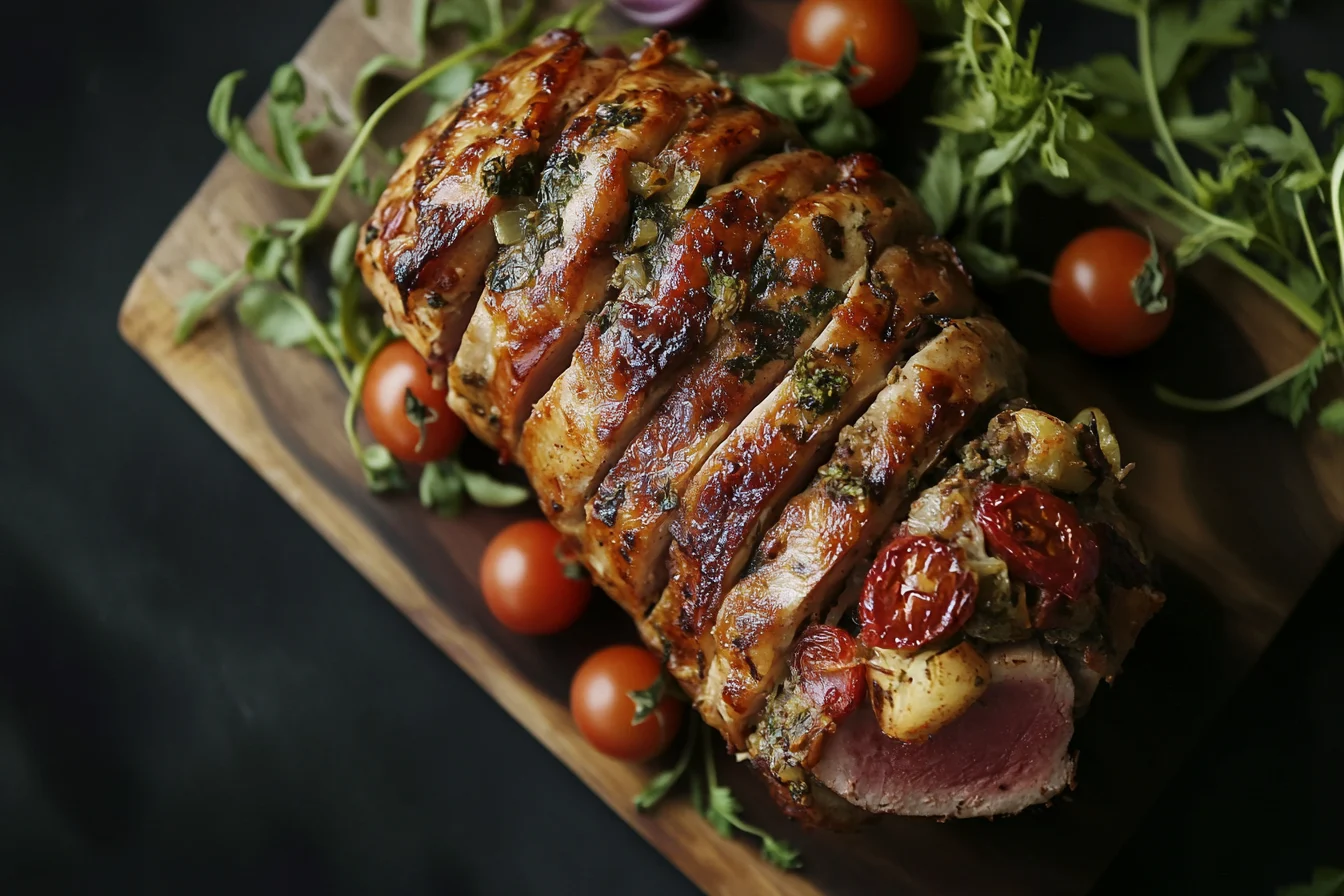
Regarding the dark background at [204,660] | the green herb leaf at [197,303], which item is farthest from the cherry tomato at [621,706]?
the green herb leaf at [197,303]

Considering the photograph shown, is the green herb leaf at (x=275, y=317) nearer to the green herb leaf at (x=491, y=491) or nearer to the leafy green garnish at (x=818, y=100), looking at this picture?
the green herb leaf at (x=491, y=491)

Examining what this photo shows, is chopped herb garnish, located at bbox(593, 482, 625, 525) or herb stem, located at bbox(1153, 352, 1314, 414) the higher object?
chopped herb garnish, located at bbox(593, 482, 625, 525)

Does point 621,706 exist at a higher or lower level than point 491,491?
lower

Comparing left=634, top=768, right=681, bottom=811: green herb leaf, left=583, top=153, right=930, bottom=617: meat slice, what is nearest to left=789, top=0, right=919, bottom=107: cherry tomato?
left=583, top=153, right=930, bottom=617: meat slice

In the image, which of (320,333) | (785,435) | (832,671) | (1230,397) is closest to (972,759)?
(832,671)

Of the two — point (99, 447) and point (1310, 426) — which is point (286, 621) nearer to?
point (99, 447)

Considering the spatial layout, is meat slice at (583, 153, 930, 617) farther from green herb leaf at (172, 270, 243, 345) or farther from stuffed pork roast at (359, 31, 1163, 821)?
green herb leaf at (172, 270, 243, 345)

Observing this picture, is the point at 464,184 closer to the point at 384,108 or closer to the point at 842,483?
the point at 384,108
